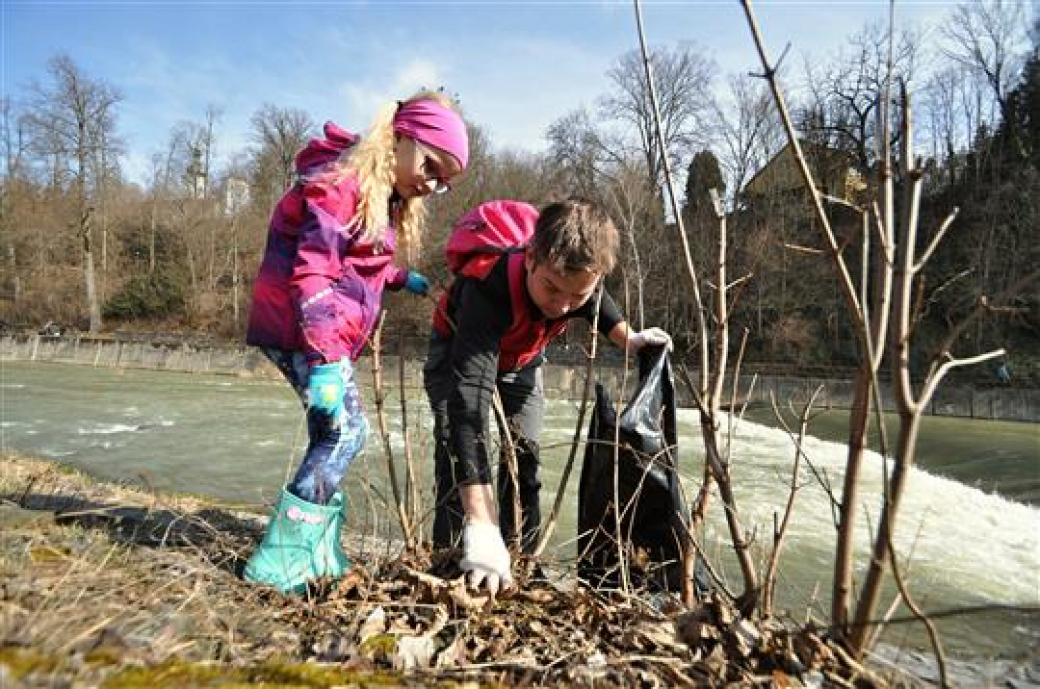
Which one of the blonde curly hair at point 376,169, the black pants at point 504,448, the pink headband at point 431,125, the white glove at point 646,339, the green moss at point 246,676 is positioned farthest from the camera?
the black pants at point 504,448

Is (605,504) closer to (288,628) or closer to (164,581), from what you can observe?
(288,628)

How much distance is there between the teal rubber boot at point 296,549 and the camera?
6.89 feet

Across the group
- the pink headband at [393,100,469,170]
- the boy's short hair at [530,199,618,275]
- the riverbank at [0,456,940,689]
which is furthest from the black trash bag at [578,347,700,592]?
the pink headband at [393,100,469,170]

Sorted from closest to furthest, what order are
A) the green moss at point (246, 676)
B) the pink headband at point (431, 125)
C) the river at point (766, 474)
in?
the green moss at point (246, 676) < the pink headband at point (431, 125) < the river at point (766, 474)

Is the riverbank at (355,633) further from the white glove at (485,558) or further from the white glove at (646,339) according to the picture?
the white glove at (646,339)

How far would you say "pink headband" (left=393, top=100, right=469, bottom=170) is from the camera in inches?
95.6

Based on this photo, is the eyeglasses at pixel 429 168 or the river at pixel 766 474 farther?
the river at pixel 766 474

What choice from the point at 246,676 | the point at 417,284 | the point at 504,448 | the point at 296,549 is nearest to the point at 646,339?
the point at 504,448

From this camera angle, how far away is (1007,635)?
154 inches

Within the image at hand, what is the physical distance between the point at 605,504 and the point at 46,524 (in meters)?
2.09

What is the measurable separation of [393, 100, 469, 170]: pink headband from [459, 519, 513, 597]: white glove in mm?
1338

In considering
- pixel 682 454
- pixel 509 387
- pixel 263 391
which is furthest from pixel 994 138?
pixel 509 387

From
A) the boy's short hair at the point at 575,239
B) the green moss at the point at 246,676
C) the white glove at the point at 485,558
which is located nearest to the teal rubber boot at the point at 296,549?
the white glove at the point at 485,558

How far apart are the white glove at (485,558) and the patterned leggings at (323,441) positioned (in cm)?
56
